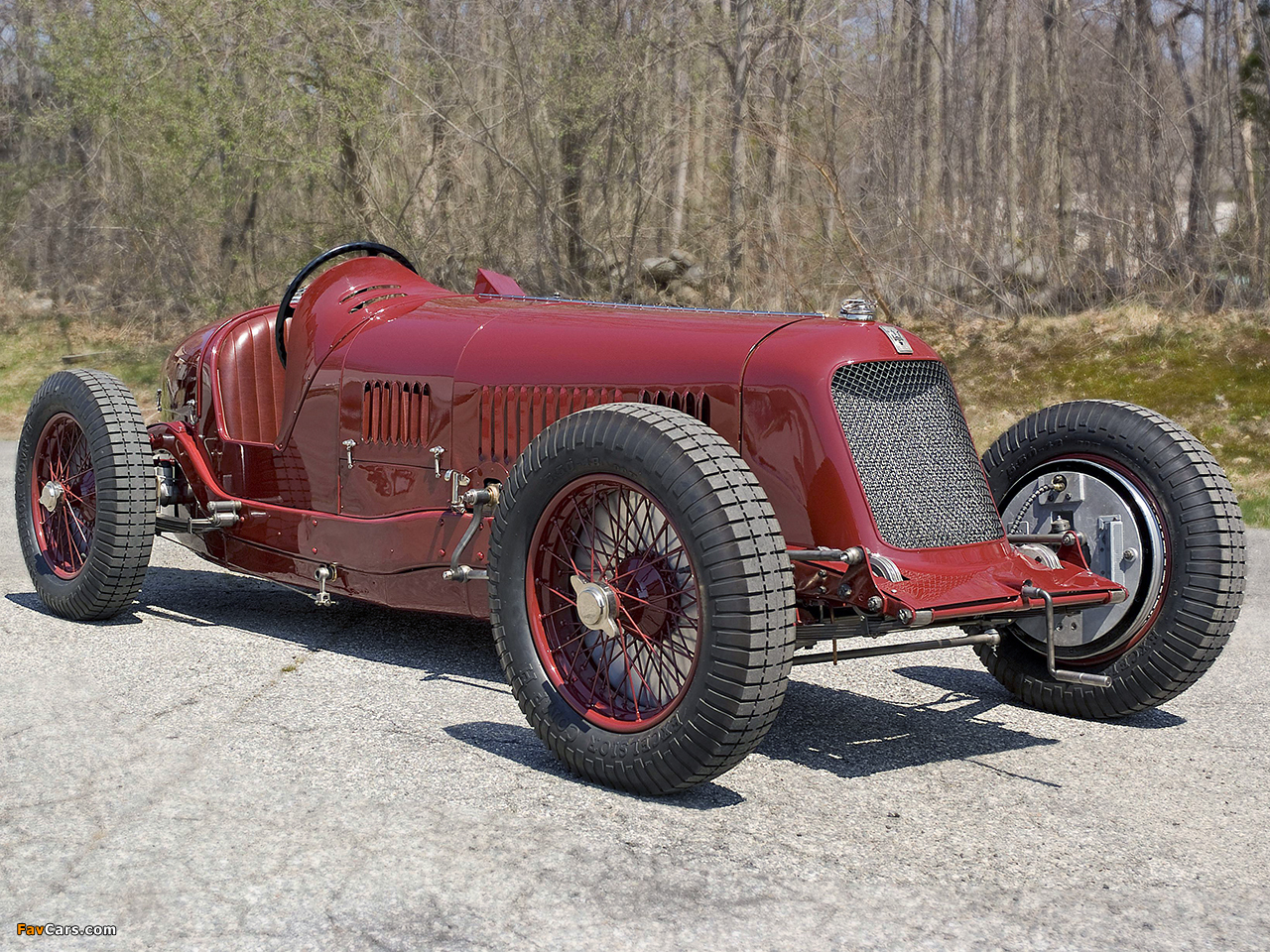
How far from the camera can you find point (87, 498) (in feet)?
20.5

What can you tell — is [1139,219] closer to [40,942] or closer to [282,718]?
[282,718]

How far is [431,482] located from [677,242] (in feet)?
45.6

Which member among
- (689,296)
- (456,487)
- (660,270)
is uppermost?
(660,270)

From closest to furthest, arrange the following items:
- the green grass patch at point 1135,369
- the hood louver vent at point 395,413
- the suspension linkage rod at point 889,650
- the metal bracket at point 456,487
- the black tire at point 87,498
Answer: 1. the suspension linkage rod at point 889,650
2. the metal bracket at point 456,487
3. the hood louver vent at point 395,413
4. the black tire at point 87,498
5. the green grass patch at point 1135,369

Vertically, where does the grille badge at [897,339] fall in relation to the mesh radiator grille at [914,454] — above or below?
above

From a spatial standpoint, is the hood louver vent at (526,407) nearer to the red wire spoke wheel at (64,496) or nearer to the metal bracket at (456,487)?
the metal bracket at (456,487)

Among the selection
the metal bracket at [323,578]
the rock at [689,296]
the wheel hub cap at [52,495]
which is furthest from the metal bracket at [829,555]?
the rock at [689,296]

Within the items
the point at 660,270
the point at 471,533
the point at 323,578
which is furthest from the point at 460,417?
the point at 660,270

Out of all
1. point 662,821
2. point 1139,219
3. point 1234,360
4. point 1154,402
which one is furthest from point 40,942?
point 1139,219

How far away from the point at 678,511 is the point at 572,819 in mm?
876

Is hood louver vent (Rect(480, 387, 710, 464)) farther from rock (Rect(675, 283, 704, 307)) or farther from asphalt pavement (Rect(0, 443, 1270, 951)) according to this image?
rock (Rect(675, 283, 704, 307))

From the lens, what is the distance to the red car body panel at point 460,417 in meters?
4.06

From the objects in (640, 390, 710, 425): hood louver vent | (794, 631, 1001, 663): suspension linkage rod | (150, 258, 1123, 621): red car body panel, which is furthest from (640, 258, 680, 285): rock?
(794, 631, 1001, 663): suspension linkage rod

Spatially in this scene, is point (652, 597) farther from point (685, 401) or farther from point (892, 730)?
point (892, 730)
